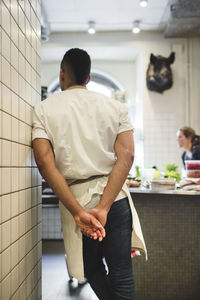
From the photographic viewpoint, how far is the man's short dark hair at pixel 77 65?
161 centimetres

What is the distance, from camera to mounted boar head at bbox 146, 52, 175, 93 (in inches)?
193

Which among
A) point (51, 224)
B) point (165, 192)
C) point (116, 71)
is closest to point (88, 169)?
point (165, 192)

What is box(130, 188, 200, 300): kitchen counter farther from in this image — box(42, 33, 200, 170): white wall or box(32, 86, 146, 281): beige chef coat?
box(42, 33, 200, 170): white wall

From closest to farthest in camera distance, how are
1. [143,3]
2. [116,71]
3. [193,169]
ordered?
1. [193,169]
2. [143,3]
3. [116,71]

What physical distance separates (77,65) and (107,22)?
11.5 ft

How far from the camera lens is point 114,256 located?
1582 mm

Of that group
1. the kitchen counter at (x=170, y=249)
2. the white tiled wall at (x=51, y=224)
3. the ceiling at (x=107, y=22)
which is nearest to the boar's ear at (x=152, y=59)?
the ceiling at (x=107, y=22)

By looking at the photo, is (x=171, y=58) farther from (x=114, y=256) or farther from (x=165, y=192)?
(x=114, y=256)

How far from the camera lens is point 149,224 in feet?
8.45

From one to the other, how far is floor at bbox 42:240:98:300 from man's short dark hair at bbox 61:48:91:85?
6.20ft

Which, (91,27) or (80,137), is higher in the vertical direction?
(91,27)

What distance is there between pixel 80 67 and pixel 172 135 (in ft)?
11.9

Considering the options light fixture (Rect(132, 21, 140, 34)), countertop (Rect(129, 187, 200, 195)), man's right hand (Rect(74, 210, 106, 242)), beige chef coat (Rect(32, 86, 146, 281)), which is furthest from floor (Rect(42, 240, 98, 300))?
light fixture (Rect(132, 21, 140, 34))

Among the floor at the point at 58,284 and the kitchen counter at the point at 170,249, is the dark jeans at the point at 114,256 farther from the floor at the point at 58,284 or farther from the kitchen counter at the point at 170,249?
the floor at the point at 58,284
